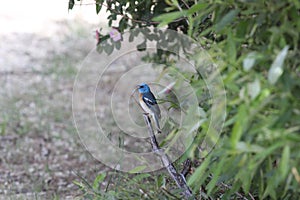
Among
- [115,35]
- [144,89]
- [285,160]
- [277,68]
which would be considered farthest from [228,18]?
[115,35]

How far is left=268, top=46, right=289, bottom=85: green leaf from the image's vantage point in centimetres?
152

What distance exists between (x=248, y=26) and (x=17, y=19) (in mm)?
6817

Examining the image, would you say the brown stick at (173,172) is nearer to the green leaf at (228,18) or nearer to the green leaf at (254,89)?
the green leaf at (228,18)

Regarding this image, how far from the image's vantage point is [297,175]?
1.57m

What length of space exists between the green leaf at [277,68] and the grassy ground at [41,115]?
1.85 m

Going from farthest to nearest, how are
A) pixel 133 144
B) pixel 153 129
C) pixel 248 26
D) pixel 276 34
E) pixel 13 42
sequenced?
pixel 13 42 → pixel 133 144 → pixel 153 129 → pixel 248 26 → pixel 276 34

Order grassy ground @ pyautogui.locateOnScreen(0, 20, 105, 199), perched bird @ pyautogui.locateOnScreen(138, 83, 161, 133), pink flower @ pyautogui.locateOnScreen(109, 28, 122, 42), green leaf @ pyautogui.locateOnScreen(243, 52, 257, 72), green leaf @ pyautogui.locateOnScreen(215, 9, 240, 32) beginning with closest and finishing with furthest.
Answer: green leaf @ pyautogui.locateOnScreen(243, 52, 257, 72)
green leaf @ pyautogui.locateOnScreen(215, 9, 240, 32)
perched bird @ pyautogui.locateOnScreen(138, 83, 161, 133)
pink flower @ pyautogui.locateOnScreen(109, 28, 122, 42)
grassy ground @ pyautogui.locateOnScreen(0, 20, 105, 199)

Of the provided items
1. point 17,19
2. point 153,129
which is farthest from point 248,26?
point 17,19

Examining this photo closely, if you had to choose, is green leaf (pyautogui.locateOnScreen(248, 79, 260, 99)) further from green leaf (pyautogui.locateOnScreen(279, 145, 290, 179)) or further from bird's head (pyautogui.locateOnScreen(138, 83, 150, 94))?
bird's head (pyautogui.locateOnScreen(138, 83, 150, 94))

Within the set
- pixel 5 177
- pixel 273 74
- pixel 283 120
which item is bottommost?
pixel 5 177

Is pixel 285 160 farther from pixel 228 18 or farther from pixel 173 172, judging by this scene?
pixel 173 172

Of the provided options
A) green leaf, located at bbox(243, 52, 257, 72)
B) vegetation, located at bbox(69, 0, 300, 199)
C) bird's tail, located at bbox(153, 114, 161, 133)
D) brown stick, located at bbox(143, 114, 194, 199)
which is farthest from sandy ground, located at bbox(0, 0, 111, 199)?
green leaf, located at bbox(243, 52, 257, 72)

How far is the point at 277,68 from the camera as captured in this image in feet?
5.02

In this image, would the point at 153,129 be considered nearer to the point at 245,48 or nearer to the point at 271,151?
the point at 245,48
